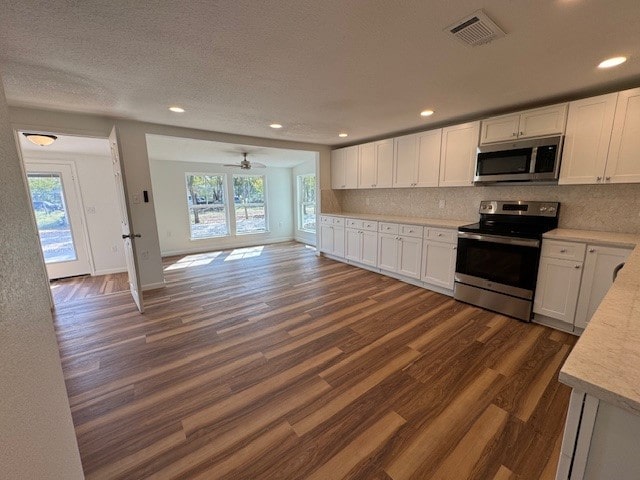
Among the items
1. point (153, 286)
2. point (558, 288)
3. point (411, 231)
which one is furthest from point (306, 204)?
Result: point (558, 288)

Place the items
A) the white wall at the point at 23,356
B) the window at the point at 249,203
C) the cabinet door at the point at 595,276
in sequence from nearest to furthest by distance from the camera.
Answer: the white wall at the point at 23,356 < the cabinet door at the point at 595,276 < the window at the point at 249,203

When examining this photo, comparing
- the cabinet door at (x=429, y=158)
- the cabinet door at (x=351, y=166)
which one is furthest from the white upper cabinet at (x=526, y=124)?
the cabinet door at (x=351, y=166)

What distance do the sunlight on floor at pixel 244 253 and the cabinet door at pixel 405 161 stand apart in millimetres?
3470

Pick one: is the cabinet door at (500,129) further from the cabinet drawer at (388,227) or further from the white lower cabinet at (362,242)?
the white lower cabinet at (362,242)

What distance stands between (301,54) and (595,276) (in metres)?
3.14

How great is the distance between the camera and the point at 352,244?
4945 mm

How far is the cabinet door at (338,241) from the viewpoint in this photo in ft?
17.0

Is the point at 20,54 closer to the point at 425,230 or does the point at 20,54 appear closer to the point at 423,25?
the point at 423,25

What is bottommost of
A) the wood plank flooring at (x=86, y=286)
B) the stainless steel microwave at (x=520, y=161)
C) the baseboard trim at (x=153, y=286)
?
the wood plank flooring at (x=86, y=286)

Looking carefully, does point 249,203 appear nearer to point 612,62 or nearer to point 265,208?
point 265,208

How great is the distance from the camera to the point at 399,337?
2.59 m

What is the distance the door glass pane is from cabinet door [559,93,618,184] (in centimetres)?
709

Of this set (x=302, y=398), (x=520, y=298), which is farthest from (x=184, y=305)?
(x=520, y=298)

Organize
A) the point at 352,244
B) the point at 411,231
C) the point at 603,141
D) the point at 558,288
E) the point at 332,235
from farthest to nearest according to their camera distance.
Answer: the point at 332,235, the point at 352,244, the point at 411,231, the point at 558,288, the point at 603,141
